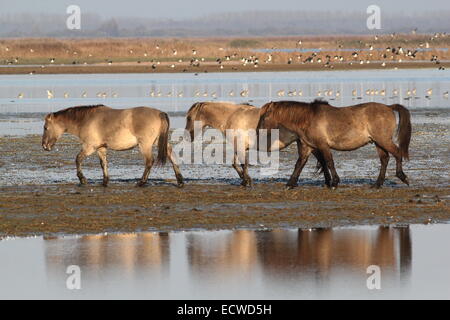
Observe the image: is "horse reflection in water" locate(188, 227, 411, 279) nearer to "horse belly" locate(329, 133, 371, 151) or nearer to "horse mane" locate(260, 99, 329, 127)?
"horse belly" locate(329, 133, 371, 151)

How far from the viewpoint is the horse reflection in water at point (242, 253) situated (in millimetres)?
10094

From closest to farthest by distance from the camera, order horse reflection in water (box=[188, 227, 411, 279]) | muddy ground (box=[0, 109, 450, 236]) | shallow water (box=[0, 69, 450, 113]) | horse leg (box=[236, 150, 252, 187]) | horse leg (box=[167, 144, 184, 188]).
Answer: horse reflection in water (box=[188, 227, 411, 279])
muddy ground (box=[0, 109, 450, 236])
horse leg (box=[167, 144, 184, 188])
horse leg (box=[236, 150, 252, 187])
shallow water (box=[0, 69, 450, 113])

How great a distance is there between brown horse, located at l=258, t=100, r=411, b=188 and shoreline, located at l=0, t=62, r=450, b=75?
2288 inches

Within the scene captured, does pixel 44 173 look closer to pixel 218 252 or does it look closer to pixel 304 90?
pixel 218 252

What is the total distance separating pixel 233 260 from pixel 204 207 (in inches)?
152

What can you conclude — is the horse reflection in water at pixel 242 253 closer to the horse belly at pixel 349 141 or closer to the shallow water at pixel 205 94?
the horse belly at pixel 349 141

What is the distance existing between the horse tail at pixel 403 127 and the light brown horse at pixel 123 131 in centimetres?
352

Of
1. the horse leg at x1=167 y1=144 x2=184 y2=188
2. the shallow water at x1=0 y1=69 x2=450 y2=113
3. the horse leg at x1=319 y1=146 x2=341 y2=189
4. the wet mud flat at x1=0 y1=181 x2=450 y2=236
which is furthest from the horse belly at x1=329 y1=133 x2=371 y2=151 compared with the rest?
the shallow water at x1=0 y1=69 x2=450 y2=113

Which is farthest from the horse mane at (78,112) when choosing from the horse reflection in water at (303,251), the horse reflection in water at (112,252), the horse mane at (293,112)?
the horse reflection in water at (303,251)

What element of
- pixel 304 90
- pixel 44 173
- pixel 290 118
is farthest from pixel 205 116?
pixel 304 90

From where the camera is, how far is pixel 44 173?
19078 mm

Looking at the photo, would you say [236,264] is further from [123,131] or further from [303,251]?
[123,131]

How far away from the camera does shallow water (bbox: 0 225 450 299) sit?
30.3 ft

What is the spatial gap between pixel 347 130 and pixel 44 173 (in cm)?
609
